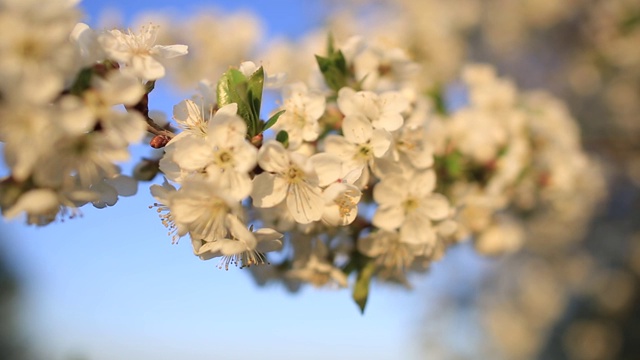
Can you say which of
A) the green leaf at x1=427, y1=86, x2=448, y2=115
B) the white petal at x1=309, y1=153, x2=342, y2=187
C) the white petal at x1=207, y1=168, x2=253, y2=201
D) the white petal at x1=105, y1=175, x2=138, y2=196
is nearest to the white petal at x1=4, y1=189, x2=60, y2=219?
the white petal at x1=105, y1=175, x2=138, y2=196

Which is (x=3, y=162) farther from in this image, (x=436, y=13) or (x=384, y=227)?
(x=436, y=13)

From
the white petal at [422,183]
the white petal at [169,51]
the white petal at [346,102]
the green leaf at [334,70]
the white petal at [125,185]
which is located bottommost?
the white petal at [125,185]

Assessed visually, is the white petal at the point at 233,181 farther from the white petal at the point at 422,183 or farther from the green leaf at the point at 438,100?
the green leaf at the point at 438,100

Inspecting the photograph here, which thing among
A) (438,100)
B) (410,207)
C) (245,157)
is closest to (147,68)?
(245,157)

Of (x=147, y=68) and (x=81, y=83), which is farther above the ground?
(x=147, y=68)

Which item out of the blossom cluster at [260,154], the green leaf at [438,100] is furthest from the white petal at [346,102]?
the green leaf at [438,100]

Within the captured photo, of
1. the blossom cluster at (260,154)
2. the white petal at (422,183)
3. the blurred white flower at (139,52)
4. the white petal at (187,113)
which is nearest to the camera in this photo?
the blossom cluster at (260,154)

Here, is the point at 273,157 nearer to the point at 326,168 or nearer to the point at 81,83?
the point at 326,168
